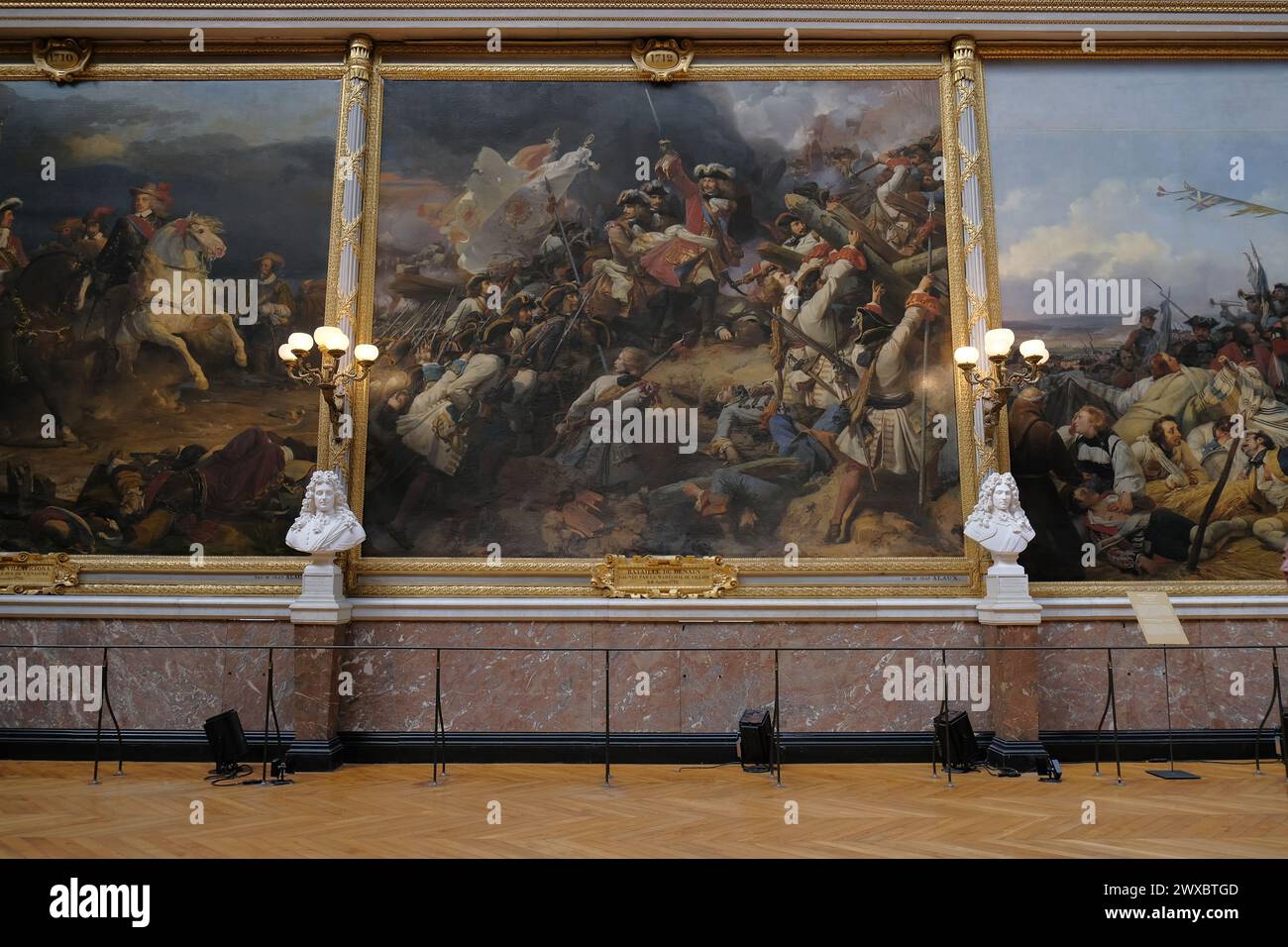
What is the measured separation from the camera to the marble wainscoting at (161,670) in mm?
8602

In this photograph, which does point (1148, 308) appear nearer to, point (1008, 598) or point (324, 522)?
point (1008, 598)

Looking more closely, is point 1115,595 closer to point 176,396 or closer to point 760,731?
point 760,731

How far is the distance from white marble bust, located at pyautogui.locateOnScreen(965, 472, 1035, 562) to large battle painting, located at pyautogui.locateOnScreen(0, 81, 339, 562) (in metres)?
6.97

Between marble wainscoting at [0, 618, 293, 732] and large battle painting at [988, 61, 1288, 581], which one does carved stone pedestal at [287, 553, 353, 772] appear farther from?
large battle painting at [988, 61, 1288, 581]

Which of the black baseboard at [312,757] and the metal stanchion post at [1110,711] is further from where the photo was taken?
the black baseboard at [312,757]

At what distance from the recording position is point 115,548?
8.95 m

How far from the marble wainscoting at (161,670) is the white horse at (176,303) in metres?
2.66

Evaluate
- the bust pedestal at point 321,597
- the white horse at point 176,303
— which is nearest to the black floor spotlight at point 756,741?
the bust pedestal at point 321,597

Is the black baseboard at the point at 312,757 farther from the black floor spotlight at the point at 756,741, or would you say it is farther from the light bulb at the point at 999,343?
the light bulb at the point at 999,343

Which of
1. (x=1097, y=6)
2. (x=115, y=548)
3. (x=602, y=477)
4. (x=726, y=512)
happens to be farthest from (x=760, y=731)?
(x=1097, y=6)

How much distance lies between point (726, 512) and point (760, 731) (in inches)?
88.7

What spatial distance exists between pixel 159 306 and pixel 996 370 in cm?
887
